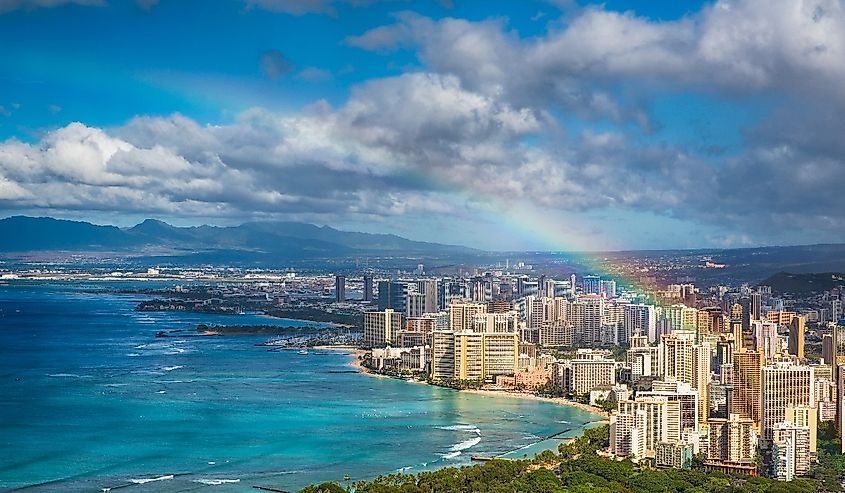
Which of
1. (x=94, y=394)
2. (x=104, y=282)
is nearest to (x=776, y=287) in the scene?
(x=94, y=394)

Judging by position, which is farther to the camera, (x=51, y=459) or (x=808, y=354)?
(x=808, y=354)

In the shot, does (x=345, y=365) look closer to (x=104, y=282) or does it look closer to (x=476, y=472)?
(x=476, y=472)

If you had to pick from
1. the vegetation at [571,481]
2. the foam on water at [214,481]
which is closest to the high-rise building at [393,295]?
the vegetation at [571,481]

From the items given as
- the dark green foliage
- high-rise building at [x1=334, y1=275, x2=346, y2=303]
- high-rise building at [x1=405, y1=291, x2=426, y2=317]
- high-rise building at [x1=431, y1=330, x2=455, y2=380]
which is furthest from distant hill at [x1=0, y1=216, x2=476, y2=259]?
the dark green foliage

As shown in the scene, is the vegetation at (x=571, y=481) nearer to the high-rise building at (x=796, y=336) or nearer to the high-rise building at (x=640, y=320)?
the high-rise building at (x=796, y=336)

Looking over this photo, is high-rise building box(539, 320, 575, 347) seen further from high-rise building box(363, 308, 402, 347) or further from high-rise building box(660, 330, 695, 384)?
high-rise building box(660, 330, 695, 384)

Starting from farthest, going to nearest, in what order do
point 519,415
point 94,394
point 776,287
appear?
point 776,287
point 94,394
point 519,415

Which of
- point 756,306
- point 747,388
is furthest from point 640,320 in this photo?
point 747,388
